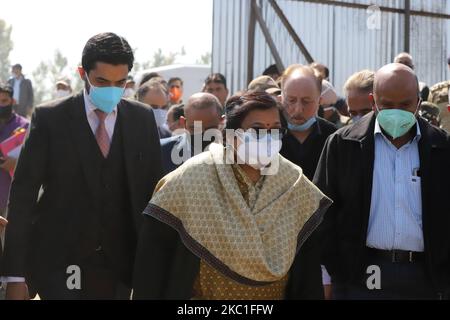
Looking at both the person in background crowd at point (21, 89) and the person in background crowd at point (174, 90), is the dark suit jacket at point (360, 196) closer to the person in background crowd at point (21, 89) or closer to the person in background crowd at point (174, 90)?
the person in background crowd at point (174, 90)

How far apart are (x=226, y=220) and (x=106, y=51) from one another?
4.10 feet

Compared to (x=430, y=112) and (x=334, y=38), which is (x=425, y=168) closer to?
(x=430, y=112)

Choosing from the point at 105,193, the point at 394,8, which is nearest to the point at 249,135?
the point at 105,193

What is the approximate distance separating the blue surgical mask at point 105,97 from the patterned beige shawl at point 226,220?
2.60ft

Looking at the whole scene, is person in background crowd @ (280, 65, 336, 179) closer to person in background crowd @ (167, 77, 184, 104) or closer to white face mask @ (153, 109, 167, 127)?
white face mask @ (153, 109, 167, 127)

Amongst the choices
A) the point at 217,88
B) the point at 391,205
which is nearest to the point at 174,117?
the point at 217,88

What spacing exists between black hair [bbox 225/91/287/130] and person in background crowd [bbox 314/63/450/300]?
0.87 metres

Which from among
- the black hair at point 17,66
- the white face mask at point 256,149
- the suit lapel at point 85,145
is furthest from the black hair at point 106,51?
the black hair at point 17,66

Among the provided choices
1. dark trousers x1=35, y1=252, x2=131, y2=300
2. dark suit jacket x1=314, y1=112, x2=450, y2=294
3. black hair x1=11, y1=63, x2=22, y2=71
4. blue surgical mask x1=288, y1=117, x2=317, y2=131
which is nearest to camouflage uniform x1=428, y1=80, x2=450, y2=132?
blue surgical mask x1=288, y1=117, x2=317, y2=131

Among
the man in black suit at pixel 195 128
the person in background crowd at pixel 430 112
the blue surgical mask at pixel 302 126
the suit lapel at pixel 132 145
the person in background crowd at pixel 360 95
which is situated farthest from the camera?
the person in background crowd at pixel 430 112

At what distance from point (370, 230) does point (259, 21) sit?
20.9 ft

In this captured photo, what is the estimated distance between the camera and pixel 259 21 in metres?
10.6

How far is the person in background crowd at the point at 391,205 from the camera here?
4469 millimetres
